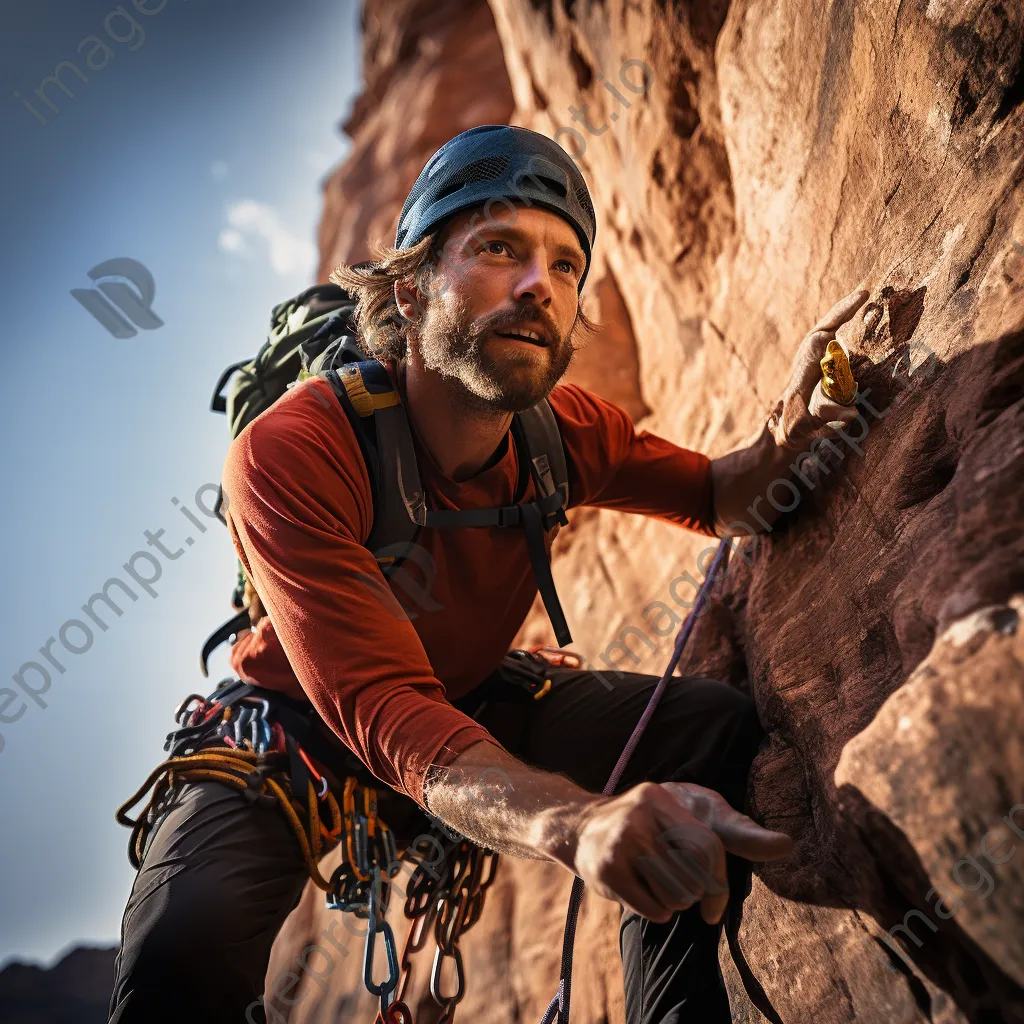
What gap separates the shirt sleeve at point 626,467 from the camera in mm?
2617

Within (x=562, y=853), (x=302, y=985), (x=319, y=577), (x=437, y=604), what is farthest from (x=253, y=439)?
(x=302, y=985)

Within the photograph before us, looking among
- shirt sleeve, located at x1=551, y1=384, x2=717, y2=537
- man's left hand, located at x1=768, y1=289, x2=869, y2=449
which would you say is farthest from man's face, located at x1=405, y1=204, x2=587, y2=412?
man's left hand, located at x1=768, y1=289, x2=869, y2=449

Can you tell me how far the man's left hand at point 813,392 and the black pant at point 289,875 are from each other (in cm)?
82

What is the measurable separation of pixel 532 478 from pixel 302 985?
4.12 m

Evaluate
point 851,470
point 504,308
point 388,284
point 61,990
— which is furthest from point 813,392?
point 61,990

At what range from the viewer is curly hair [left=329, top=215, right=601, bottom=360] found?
8.19 feet

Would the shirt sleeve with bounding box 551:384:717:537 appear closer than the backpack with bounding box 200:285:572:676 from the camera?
No

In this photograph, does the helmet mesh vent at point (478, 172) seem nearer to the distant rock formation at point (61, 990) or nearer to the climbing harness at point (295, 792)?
the climbing harness at point (295, 792)

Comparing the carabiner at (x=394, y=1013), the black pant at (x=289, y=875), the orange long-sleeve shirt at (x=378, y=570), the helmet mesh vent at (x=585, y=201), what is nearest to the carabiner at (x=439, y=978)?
the carabiner at (x=394, y=1013)

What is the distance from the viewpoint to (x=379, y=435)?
2.17 m

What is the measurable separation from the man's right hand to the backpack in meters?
1.09

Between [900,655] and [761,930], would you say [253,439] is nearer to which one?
[900,655]

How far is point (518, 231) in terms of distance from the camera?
7.58ft

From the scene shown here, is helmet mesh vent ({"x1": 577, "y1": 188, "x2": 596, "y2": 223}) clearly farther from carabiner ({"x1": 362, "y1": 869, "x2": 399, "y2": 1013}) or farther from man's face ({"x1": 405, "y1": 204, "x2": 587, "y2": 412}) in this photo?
carabiner ({"x1": 362, "y1": 869, "x2": 399, "y2": 1013})
